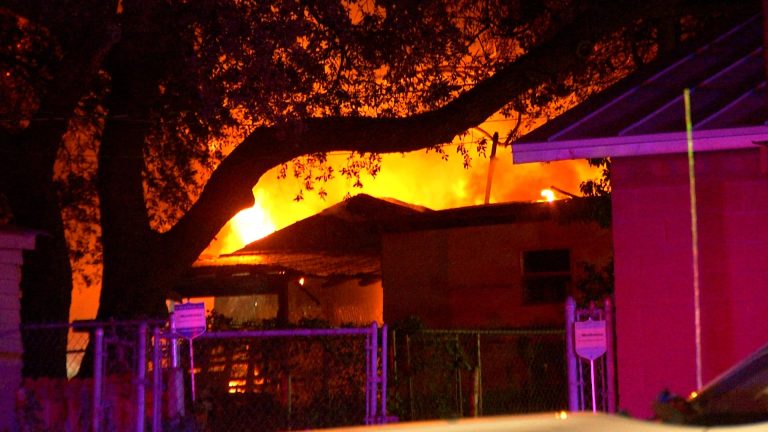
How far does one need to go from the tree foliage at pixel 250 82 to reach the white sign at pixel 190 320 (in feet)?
11.1

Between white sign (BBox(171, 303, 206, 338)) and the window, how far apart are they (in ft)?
32.4

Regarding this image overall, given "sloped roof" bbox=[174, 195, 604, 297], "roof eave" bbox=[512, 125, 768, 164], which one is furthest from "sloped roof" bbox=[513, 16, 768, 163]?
"sloped roof" bbox=[174, 195, 604, 297]

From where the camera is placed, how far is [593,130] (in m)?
7.91

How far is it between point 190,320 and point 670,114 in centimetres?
479

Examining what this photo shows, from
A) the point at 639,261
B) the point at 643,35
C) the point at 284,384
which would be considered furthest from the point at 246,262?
the point at 639,261

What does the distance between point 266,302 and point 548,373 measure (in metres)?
11.0

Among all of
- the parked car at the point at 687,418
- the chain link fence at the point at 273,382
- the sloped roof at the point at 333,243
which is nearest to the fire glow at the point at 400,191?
the sloped roof at the point at 333,243

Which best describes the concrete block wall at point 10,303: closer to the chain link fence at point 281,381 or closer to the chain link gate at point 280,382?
the chain link gate at point 280,382

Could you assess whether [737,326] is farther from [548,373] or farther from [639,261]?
[548,373]

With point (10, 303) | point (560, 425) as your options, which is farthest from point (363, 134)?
point (560, 425)

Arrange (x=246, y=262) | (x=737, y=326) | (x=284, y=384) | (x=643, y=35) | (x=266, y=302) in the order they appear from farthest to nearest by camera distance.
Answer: (x=266, y=302)
(x=246, y=262)
(x=643, y=35)
(x=284, y=384)
(x=737, y=326)

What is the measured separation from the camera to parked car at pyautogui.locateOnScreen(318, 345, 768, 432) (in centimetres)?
368

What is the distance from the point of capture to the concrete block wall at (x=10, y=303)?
1083 centimetres

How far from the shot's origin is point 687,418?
418 centimetres
